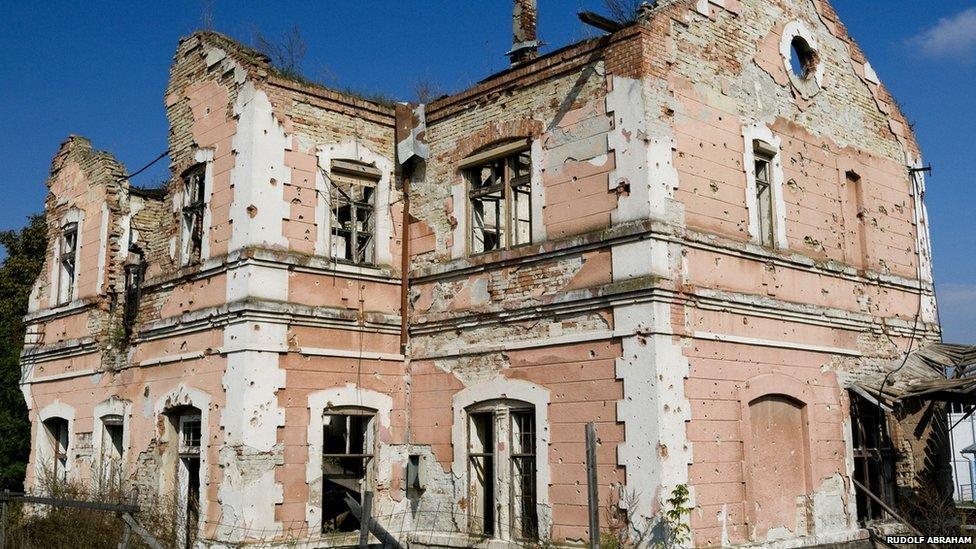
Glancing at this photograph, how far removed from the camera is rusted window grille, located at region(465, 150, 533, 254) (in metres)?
12.5

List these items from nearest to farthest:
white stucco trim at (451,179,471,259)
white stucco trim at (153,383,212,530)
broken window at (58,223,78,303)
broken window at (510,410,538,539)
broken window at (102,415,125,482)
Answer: broken window at (510,410,538,539), white stucco trim at (153,383,212,530), white stucco trim at (451,179,471,259), broken window at (102,415,125,482), broken window at (58,223,78,303)

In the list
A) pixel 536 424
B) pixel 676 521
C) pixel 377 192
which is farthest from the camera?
pixel 377 192

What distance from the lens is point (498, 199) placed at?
1327 cm

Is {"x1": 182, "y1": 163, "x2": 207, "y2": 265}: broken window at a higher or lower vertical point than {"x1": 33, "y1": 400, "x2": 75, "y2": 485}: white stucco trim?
higher

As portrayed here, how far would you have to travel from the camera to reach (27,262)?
82.6 feet

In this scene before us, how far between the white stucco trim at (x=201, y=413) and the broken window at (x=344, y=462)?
156 cm

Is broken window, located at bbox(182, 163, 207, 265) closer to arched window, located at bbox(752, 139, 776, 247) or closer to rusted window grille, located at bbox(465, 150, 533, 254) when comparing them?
rusted window grille, located at bbox(465, 150, 533, 254)

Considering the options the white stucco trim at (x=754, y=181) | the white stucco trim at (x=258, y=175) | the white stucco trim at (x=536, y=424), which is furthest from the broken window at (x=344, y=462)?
the white stucco trim at (x=754, y=181)

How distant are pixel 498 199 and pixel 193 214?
473 cm

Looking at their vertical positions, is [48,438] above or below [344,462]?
above

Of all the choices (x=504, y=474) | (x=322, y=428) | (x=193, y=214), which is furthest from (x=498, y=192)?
(x=193, y=214)

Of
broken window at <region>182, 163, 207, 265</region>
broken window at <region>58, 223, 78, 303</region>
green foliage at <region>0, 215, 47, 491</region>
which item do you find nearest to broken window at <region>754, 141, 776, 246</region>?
broken window at <region>182, 163, 207, 265</region>

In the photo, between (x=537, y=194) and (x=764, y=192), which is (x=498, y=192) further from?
(x=764, y=192)

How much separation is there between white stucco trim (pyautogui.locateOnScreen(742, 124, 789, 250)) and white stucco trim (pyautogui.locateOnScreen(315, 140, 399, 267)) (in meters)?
5.27
